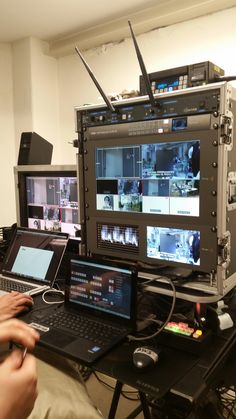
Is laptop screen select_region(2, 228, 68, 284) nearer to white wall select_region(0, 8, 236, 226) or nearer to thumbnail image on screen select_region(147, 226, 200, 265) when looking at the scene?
thumbnail image on screen select_region(147, 226, 200, 265)

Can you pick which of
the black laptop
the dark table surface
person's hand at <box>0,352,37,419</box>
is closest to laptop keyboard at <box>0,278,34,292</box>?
the black laptop

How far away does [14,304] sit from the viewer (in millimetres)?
1363

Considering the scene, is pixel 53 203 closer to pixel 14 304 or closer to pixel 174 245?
pixel 14 304

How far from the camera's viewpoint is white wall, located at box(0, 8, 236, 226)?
2.57 m

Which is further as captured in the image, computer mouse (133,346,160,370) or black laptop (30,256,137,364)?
black laptop (30,256,137,364)

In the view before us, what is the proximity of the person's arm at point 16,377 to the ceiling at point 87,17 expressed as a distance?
2.35 metres

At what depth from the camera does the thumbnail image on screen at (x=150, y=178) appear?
3.89 ft

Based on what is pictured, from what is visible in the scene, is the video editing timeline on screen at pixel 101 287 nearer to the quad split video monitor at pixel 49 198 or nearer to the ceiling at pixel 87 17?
the quad split video monitor at pixel 49 198

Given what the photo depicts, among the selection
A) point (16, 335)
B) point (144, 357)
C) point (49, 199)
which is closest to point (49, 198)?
point (49, 199)

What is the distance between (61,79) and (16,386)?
311 centimetres

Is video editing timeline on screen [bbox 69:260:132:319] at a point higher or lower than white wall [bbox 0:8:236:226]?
lower

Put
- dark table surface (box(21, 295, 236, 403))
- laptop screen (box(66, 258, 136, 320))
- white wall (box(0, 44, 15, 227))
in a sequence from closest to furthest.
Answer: dark table surface (box(21, 295, 236, 403)) → laptop screen (box(66, 258, 136, 320)) → white wall (box(0, 44, 15, 227))

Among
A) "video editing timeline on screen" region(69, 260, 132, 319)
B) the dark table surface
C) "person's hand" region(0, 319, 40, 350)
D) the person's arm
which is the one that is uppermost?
"person's hand" region(0, 319, 40, 350)

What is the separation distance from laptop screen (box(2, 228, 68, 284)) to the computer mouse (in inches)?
26.9
